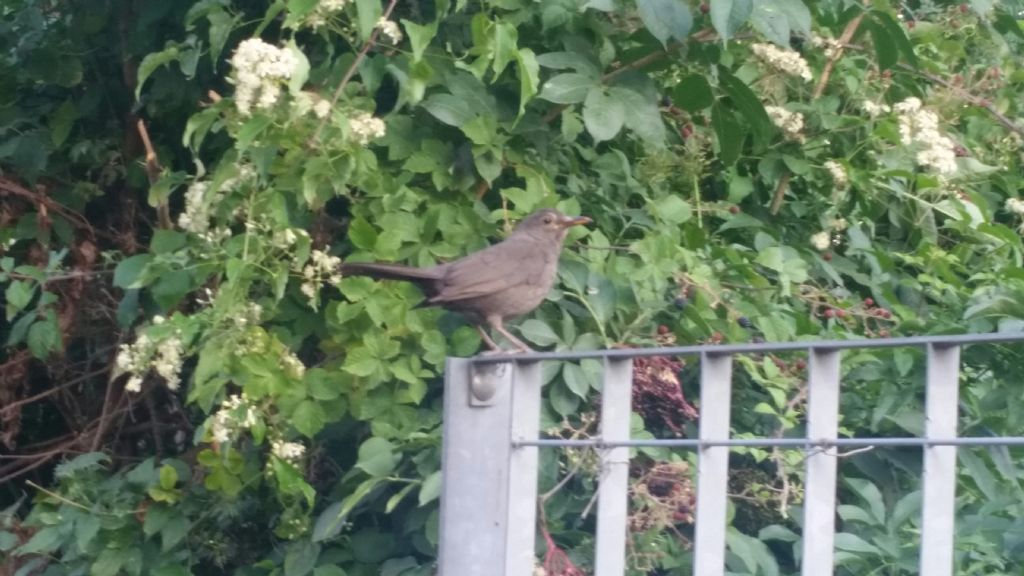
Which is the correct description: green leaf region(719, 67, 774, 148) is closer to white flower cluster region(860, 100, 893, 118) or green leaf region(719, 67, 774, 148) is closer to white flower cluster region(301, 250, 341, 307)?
white flower cluster region(860, 100, 893, 118)

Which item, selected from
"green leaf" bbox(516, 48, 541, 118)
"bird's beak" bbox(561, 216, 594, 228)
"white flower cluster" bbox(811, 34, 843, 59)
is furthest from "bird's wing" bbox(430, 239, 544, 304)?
"white flower cluster" bbox(811, 34, 843, 59)

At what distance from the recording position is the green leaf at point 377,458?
314 cm

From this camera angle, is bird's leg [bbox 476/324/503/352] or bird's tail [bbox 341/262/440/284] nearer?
bird's tail [bbox 341/262/440/284]

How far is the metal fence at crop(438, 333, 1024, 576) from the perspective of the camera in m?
1.92

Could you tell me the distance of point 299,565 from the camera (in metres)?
3.39

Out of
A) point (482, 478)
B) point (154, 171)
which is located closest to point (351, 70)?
point (154, 171)

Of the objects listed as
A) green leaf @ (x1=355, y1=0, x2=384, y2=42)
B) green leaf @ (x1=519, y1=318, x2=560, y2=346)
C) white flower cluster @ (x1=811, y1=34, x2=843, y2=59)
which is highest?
white flower cluster @ (x1=811, y1=34, x2=843, y2=59)

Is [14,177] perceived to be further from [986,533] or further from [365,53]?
[986,533]

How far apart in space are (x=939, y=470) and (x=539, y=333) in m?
1.58

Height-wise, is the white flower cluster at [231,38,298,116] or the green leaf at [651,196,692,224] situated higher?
the white flower cluster at [231,38,298,116]

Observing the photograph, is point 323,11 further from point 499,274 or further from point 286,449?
point 286,449

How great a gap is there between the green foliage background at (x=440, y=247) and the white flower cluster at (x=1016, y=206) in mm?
22

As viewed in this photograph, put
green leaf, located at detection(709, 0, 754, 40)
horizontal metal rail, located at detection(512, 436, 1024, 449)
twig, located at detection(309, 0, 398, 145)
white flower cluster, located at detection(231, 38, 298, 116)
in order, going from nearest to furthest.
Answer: horizontal metal rail, located at detection(512, 436, 1024, 449) → green leaf, located at detection(709, 0, 754, 40) → white flower cluster, located at detection(231, 38, 298, 116) → twig, located at detection(309, 0, 398, 145)

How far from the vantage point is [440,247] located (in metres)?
3.49
